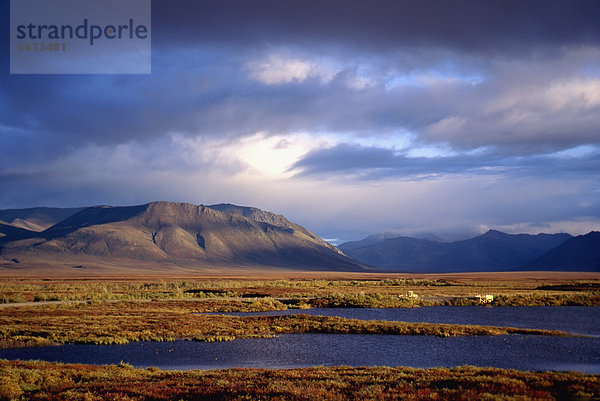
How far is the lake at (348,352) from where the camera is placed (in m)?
28.3

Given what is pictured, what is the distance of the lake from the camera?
2830cm

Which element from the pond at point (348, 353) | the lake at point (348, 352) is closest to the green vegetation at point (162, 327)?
the lake at point (348, 352)

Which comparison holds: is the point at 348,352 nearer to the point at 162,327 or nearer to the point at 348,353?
the point at 348,353

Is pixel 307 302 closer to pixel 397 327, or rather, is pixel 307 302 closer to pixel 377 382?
pixel 397 327

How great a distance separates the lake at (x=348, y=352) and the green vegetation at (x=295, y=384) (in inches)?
182

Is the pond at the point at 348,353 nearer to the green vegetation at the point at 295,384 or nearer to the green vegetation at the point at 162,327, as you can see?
the green vegetation at the point at 162,327

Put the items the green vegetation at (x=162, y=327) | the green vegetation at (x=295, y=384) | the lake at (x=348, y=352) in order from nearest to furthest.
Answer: the green vegetation at (x=295, y=384) → the lake at (x=348, y=352) → the green vegetation at (x=162, y=327)

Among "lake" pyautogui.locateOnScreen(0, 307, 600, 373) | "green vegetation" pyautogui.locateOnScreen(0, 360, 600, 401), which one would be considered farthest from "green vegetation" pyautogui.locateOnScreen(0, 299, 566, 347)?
"green vegetation" pyautogui.locateOnScreen(0, 360, 600, 401)

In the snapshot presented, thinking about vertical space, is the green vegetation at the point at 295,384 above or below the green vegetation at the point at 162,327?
above

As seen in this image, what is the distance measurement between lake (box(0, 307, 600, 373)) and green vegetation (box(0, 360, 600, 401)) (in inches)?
182

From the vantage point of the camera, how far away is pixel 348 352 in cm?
3203

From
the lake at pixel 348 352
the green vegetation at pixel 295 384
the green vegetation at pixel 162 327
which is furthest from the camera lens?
the green vegetation at pixel 162 327

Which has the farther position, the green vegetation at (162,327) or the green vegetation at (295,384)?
the green vegetation at (162,327)

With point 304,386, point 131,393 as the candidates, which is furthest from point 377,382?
point 131,393
